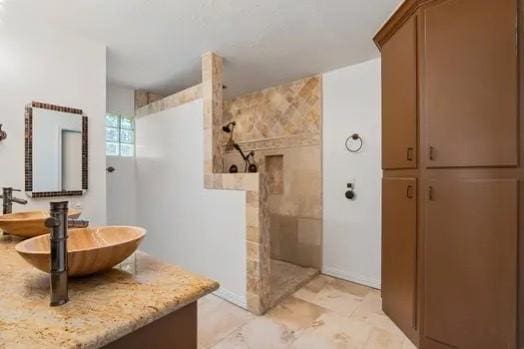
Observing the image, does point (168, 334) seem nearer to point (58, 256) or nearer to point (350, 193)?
point (58, 256)

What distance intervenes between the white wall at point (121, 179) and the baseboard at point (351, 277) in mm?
2393

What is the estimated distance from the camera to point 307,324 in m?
1.99

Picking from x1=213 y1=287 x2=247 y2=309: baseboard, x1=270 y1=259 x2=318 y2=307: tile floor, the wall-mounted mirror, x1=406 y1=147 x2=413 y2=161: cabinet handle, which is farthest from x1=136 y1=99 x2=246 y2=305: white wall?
x1=406 y1=147 x2=413 y2=161: cabinet handle

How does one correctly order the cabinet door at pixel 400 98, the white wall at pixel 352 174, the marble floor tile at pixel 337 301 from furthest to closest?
the white wall at pixel 352 174 < the marble floor tile at pixel 337 301 < the cabinet door at pixel 400 98

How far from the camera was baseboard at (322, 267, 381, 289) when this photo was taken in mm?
2611

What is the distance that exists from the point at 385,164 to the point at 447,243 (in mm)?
652

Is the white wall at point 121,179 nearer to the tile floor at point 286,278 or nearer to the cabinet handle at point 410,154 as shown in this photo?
the tile floor at point 286,278

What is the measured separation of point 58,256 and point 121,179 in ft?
9.49

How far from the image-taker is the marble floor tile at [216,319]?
6.03ft

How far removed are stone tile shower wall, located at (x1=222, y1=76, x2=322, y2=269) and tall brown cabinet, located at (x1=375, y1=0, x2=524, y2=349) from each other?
129cm

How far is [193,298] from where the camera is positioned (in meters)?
0.72

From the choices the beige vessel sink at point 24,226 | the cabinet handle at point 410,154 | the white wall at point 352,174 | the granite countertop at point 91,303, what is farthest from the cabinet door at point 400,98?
the beige vessel sink at point 24,226

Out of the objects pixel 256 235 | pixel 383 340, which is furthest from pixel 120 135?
pixel 383 340

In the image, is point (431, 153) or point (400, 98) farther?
point (400, 98)
